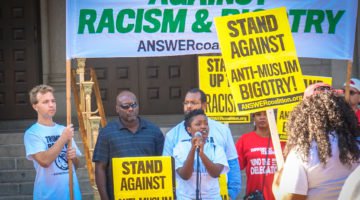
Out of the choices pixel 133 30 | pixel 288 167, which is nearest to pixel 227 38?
pixel 133 30

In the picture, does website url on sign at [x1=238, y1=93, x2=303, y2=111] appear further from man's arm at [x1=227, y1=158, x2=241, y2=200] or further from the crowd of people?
man's arm at [x1=227, y1=158, x2=241, y2=200]

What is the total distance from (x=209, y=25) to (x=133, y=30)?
66cm

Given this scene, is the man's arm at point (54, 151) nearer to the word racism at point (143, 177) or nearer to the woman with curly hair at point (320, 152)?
the word racism at point (143, 177)

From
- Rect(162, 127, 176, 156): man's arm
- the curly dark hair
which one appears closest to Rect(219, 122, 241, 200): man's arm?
Rect(162, 127, 176, 156): man's arm

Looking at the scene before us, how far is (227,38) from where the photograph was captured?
243 inches

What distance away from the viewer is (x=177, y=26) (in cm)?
702

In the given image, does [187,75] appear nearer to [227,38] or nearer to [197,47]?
[197,47]

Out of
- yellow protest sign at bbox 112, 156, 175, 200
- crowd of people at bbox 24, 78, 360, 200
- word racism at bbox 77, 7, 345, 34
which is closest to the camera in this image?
crowd of people at bbox 24, 78, 360, 200

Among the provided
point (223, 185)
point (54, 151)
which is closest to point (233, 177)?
point (223, 185)

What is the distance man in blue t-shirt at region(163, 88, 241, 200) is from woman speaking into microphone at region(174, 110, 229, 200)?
119 mm

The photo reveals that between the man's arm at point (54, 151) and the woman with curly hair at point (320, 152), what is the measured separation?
2466mm

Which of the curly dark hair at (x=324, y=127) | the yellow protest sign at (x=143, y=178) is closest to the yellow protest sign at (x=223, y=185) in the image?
the yellow protest sign at (x=143, y=178)

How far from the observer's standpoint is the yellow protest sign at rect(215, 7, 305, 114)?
604 centimetres

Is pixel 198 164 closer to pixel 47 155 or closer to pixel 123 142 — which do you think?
pixel 123 142
